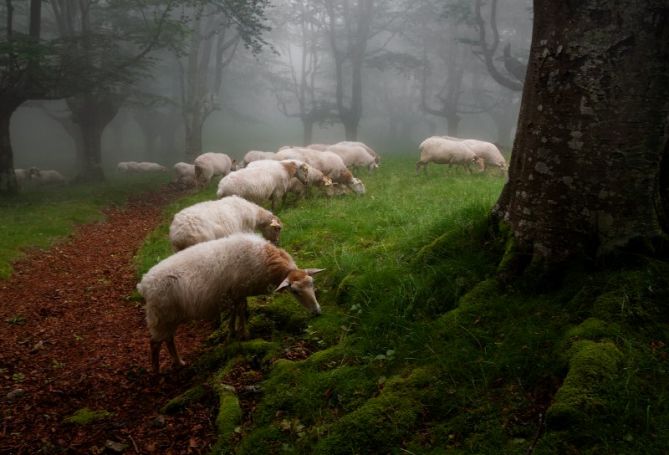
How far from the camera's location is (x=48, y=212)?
47.0 feet

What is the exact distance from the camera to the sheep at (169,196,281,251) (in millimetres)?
7004

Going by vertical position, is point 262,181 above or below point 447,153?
below

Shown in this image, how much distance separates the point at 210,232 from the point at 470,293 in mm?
4288

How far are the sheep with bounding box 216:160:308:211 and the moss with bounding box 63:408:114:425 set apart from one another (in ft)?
21.9

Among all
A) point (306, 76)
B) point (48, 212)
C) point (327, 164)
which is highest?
point (306, 76)

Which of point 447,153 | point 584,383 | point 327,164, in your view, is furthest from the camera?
point 447,153

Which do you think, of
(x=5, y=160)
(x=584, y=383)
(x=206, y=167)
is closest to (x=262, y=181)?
(x=206, y=167)

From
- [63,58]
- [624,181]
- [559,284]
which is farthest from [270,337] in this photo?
[63,58]

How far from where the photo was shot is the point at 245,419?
4.00m

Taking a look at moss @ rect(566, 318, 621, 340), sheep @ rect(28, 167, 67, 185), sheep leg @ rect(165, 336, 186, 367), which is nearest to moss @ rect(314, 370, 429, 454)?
moss @ rect(566, 318, 621, 340)

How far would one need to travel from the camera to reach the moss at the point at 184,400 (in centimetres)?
440

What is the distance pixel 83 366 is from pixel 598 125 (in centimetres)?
583

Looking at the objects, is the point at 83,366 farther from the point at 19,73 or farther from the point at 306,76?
the point at 306,76

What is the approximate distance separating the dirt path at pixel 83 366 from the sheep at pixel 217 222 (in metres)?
1.33
